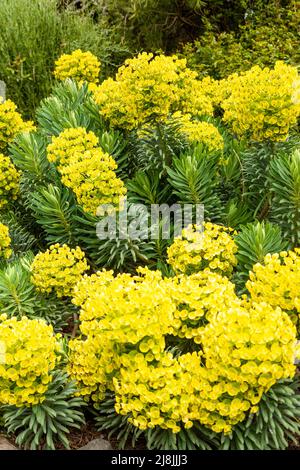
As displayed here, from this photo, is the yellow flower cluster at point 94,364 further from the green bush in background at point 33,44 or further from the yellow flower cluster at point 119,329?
the green bush in background at point 33,44

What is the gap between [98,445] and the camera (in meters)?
2.57

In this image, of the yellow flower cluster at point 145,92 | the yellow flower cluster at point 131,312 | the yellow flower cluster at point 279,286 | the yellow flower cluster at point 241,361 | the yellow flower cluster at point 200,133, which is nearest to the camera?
the yellow flower cluster at point 241,361

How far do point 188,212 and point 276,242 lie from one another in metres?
0.63

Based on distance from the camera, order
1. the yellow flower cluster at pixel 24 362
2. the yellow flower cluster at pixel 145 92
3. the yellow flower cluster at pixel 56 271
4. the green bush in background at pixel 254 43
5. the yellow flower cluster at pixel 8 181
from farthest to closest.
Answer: the green bush in background at pixel 254 43, the yellow flower cluster at pixel 8 181, the yellow flower cluster at pixel 145 92, the yellow flower cluster at pixel 56 271, the yellow flower cluster at pixel 24 362

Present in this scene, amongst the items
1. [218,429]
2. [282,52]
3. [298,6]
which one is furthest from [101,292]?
[298,6]

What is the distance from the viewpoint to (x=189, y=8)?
8055 mm

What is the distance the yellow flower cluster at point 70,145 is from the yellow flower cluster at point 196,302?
1084 millimetres

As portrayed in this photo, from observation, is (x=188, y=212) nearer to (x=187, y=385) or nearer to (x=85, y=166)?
(x=85, y=166)

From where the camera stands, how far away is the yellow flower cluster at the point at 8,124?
414 centimetres

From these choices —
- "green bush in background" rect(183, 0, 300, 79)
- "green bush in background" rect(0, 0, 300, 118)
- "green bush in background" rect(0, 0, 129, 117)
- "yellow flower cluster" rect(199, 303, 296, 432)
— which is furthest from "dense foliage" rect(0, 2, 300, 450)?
"green bush in background" rect(183, 0, 300, 79)

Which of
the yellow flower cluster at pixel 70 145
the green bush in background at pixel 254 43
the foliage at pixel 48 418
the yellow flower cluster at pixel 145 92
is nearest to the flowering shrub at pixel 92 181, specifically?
the yellow flower cluster at pixel 70 145

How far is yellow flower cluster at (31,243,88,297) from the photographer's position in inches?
120

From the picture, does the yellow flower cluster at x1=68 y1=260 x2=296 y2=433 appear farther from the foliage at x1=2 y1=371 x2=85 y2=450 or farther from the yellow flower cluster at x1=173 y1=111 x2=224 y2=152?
the yellow flower cluster at x1=173 y1=111 x2=224 y2=152

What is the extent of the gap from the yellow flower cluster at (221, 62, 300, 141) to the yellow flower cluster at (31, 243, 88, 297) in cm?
113
